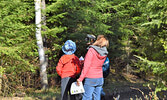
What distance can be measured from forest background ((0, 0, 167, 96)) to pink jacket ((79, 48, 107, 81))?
7.26ft

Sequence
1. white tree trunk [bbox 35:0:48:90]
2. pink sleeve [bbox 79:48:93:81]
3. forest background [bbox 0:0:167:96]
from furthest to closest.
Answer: white tree trunk [bbox 35:0:48:90]
forest background [bbox 0:0:167:96]
pink sleeve [bbox 79:48:93:81]

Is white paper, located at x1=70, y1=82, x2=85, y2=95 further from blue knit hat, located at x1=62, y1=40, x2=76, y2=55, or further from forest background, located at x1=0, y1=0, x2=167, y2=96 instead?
forest background, located at x1=0, y1=0, x2=167, y2=96

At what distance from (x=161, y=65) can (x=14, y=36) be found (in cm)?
499

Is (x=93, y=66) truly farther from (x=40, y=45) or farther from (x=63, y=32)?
(x=63, y=32)

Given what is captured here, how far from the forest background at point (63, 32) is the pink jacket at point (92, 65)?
7.26ft

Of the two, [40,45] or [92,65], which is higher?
[40,45]

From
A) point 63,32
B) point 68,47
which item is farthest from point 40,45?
point 68,47

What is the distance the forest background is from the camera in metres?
6.93

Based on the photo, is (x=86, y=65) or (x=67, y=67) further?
(x=67, y=67)

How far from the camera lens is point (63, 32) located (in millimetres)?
12688

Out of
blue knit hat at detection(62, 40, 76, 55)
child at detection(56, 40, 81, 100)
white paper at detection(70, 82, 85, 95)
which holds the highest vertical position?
blue knit hat at detection(62, 40, 76, 55)

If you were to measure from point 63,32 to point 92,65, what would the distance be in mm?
7766

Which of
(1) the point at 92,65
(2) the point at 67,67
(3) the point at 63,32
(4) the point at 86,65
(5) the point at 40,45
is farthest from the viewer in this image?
(3) the point at 63,32

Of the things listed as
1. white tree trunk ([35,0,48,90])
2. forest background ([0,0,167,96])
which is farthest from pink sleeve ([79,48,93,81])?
white tree trunk ([35,0,48,90])
